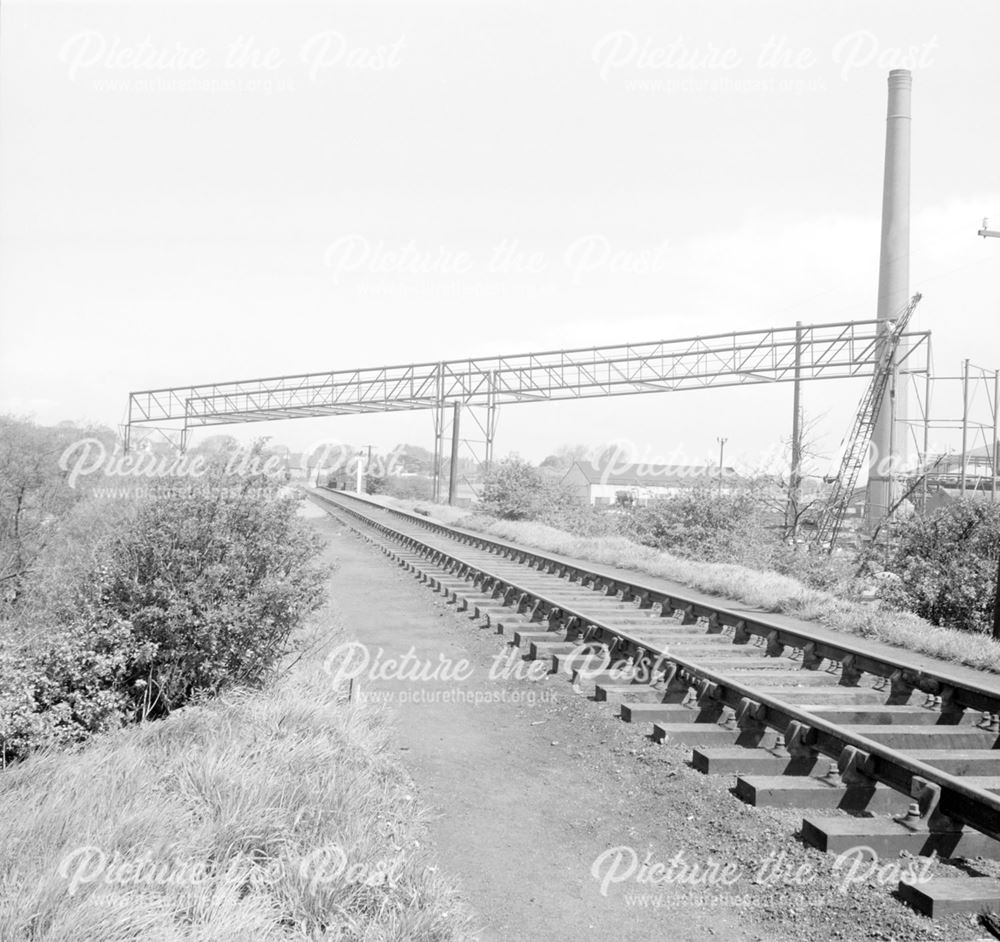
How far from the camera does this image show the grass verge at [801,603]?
1038cm

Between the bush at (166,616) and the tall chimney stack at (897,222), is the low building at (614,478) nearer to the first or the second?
the tall chimney stack at (897,222)

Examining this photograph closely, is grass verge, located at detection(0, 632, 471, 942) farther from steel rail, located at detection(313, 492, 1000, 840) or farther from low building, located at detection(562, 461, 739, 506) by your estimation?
low building, located at detection(562, 461, 739, 506)

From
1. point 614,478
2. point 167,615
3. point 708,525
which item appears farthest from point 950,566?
point 614,478

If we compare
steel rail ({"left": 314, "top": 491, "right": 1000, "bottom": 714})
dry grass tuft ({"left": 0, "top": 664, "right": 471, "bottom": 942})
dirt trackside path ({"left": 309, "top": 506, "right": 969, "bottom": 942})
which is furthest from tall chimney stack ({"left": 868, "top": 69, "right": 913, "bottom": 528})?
dry grass tuft ({"left": 0, "top": 664, "right": 471, "bottom": 942})

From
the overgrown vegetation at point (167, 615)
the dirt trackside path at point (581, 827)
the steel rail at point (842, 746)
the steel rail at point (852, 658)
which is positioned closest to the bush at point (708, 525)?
the steel rail at point (852, 658)

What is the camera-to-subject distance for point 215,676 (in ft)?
24.0

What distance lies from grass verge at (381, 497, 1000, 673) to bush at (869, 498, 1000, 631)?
31.4 inches

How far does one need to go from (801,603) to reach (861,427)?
1887cm

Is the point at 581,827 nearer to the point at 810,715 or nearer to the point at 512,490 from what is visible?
the point at 810,715

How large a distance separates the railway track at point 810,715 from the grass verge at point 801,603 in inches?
20.0

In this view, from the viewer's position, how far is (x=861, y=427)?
99.4 feet

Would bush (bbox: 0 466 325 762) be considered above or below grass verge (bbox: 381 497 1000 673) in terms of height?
above

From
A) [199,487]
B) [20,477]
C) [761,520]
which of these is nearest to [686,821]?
[199,487]

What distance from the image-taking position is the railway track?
4.55m
